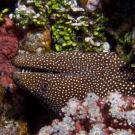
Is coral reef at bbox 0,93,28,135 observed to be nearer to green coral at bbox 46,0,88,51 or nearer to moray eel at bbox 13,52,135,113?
moray eel at bbox 13,52,135,113

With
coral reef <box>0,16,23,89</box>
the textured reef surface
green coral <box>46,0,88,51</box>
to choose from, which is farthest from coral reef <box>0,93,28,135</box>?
green coral <box>46,0,88,51</box>

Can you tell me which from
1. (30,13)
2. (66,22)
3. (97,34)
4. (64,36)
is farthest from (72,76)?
(30,13)

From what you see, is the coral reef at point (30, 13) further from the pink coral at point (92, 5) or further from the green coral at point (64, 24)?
the pink coral at point (92, 5)

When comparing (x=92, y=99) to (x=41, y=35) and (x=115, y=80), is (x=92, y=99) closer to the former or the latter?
(x=115, y=80)

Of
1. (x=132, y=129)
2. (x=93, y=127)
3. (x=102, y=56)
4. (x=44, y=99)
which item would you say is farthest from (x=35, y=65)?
(x=132, y=129)

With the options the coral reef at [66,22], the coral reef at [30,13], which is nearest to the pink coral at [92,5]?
the coral reef at [66,22]
